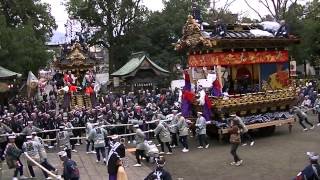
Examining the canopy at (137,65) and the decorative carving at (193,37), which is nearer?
the decorative carving at (193,37)

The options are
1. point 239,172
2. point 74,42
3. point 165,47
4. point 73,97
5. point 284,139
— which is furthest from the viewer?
point 165,47

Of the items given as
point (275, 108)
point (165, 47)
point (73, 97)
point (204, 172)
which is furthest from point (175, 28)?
point (204, 172)

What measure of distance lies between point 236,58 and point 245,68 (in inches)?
81.3

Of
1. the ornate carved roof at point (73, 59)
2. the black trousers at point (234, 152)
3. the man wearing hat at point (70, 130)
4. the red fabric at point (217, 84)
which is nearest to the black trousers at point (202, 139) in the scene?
the red fabric at point (217, 84)

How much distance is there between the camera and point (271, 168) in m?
15.3

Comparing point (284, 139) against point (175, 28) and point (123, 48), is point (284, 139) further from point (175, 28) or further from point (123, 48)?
point (123, 48)

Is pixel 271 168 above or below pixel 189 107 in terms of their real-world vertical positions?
below

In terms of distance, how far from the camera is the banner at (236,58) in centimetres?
2012

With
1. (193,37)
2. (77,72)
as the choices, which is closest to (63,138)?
(193,37)

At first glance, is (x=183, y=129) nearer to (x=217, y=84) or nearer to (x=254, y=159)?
(x=217, y=84)

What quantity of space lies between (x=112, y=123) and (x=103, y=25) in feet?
99.1

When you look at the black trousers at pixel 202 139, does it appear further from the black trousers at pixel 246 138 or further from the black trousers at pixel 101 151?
the black trousers at pixel 101 151

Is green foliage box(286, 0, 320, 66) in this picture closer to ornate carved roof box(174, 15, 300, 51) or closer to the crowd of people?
ornate carved roof box(174, 15, 300, 51)

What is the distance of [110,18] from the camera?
49.7 m
